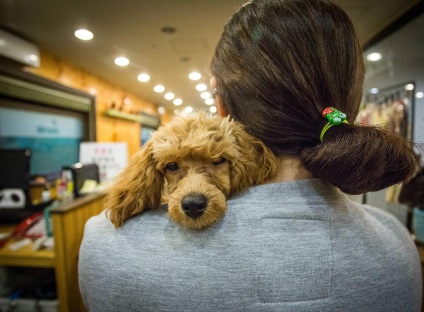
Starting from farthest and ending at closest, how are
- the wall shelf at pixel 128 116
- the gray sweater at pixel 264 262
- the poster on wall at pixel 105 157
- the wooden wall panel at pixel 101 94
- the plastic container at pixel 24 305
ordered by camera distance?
the wall shelf at pixel 128 116
the wooden wall panel at pixel 101 94
the poster on wall at pixel 105 157
the plastic container at pixel 24 305
the gray sweater at pixel 264 262

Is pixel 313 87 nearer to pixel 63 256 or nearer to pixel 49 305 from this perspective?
pixel 63 256

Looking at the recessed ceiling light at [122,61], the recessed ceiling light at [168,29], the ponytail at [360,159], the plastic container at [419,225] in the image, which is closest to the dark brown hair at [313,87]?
the ponytail at [360,159]

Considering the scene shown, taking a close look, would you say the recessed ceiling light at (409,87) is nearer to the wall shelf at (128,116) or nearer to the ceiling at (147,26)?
the ceiling at (147,26)

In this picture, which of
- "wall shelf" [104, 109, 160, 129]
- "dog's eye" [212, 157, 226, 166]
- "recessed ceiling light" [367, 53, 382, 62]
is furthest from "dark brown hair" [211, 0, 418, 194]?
"wall shelf" [104, 109, 160, 129]

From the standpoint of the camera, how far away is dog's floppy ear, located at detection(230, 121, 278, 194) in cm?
76

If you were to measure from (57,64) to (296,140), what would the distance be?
170 inches

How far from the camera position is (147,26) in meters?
2.13

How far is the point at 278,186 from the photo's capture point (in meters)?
0.59

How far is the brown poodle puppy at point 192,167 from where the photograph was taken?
752 millimetres

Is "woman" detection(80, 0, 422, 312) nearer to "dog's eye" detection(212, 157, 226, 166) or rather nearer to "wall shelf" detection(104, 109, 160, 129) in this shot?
"dog's eye" detection(212, 157, 226, 166)

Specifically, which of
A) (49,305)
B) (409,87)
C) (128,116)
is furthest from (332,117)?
(128,116)

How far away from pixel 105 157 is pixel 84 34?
1370 mm

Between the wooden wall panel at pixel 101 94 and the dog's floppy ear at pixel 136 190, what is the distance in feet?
5.93

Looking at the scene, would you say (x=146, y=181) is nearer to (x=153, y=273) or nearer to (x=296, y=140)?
(x=153, y=273)
